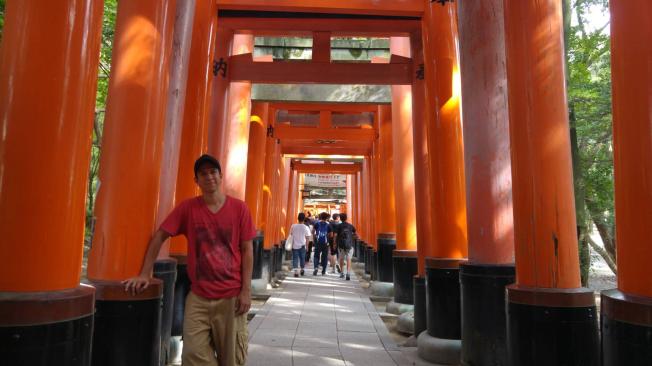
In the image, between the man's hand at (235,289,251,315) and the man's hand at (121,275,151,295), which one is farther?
the man's hand at (121,275,151,295)

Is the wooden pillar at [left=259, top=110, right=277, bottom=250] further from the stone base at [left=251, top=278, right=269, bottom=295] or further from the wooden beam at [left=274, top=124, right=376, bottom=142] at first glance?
the stone base at [left=251, top=278, right=269, bottom=295]

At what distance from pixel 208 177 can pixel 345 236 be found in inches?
400

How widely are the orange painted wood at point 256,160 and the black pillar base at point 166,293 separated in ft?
19.6

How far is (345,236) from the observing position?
1277 cm

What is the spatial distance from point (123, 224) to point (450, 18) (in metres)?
4.15

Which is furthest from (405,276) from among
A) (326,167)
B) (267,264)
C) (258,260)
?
(326,167)

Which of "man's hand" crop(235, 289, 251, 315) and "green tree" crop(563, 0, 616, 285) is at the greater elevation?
"green tree" crop(563, 0, 616, 285)

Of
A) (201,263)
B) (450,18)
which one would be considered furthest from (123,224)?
(450,18)

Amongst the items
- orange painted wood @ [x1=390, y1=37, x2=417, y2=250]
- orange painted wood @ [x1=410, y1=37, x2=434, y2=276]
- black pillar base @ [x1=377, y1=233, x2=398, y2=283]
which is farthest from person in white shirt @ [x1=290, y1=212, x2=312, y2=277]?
orange painted wood @ [x1=410, y1=37, x2=434, y2=276]

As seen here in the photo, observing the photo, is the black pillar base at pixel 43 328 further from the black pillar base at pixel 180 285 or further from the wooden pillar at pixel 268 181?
the wooden pillar at pixel 268 181

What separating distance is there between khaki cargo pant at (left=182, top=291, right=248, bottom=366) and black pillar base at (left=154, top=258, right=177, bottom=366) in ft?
4.71

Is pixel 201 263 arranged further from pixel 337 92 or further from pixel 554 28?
pixel 337 92

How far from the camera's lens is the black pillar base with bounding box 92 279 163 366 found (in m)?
2.94

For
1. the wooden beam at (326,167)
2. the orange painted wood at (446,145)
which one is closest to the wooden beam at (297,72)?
the orange painted wood at (446,145)
